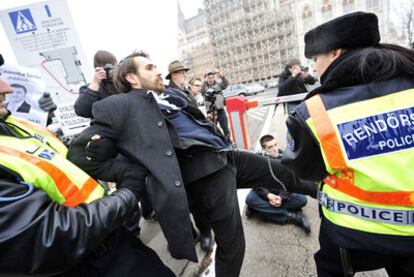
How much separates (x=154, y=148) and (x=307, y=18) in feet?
173

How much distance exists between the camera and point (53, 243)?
741 mm

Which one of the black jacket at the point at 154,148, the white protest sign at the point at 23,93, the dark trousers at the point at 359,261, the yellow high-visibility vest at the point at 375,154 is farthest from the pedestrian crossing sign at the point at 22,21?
the dark trousers at the point at 359,261

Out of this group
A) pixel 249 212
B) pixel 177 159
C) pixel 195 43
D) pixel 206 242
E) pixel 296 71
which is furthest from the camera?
pixel 195 43

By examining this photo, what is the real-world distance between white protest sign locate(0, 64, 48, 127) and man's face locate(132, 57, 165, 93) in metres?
1.51

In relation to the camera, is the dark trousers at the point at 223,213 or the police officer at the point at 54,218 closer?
the police officer at the point at 54,218

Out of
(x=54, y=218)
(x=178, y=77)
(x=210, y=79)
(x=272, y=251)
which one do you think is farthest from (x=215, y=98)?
(x=54, y=218)

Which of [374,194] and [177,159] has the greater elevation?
[177,159]

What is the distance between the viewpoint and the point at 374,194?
3.03 ft

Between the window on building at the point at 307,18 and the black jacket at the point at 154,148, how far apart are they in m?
51.1

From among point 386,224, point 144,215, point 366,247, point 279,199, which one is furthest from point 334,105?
point 144,215

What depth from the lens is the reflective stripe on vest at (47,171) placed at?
2.61 feet

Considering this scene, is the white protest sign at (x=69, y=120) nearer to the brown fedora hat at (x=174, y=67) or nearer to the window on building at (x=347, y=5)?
→ the brown fedora hat at (x=174, y=67)

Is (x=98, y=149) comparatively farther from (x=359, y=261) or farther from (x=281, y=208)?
(x=281, y=208)

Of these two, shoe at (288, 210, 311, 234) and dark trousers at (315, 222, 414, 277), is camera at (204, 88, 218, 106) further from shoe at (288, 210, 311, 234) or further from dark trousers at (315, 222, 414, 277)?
dark trousers at (315, 222, 414, 277)
